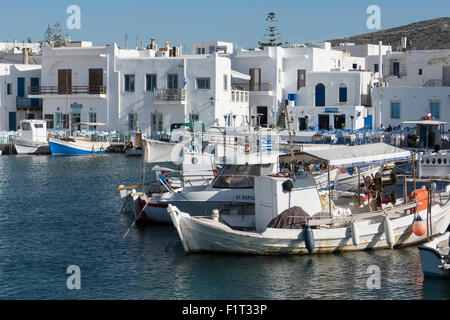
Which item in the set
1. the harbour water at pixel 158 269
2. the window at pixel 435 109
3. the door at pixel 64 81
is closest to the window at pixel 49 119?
the door at pixel 64 81

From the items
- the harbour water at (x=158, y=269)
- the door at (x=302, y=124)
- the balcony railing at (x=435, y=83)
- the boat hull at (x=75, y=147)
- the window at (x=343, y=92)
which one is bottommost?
the harbour water at (x=158, y=269)

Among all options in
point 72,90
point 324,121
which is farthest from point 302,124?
point 72,90

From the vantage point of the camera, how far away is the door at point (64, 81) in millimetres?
67188

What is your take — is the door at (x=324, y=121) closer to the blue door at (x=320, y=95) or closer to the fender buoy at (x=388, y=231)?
the blue door at (x=320, y=95)

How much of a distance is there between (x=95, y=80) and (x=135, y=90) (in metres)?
3.82

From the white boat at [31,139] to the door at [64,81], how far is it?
17.2ft

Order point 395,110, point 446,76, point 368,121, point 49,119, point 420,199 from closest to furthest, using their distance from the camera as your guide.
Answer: point 420,199
point 395,110
point 446,76
point 368,121
point 49,119

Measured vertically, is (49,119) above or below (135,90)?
below

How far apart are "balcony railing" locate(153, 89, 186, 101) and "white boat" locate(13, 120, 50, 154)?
30.9 feet

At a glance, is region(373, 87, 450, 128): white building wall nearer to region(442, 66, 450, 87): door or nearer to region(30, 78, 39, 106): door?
region(442, 66, 450, 87): door

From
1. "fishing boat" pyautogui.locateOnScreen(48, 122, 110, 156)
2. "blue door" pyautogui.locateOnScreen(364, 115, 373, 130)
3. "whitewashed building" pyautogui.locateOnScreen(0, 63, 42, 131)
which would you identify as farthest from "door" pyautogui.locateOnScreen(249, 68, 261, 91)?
"whitewashed building" pyautogui.locateOnScreen(0, 63, 42, 131)

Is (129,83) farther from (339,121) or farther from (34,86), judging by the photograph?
(339,121)

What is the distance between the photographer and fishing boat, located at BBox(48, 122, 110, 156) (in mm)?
60531

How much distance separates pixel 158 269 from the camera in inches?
906
